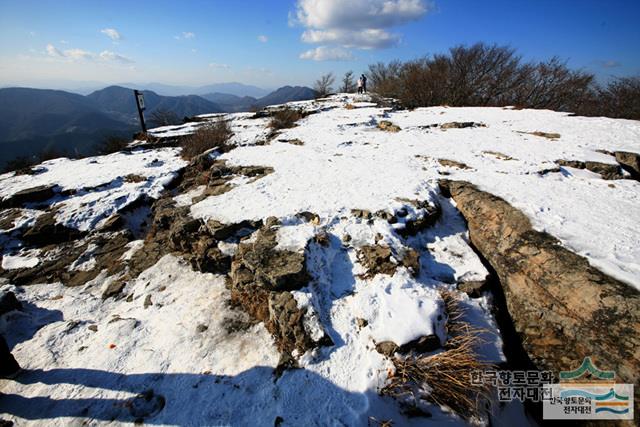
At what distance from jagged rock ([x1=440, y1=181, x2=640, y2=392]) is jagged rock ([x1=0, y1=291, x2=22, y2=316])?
7.58m

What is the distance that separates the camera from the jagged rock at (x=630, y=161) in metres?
6.05

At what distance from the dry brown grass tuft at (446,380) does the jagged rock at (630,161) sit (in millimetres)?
6524

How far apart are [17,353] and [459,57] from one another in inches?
991

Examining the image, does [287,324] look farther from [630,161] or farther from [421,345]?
[630,161]

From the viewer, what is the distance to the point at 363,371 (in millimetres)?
2980

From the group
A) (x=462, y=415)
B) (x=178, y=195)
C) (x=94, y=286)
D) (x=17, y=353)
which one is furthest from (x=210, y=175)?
(x=462, y=415)

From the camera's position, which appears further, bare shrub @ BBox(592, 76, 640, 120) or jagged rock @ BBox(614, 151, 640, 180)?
bare shrub @ BBox(592, 76, 640, 120)

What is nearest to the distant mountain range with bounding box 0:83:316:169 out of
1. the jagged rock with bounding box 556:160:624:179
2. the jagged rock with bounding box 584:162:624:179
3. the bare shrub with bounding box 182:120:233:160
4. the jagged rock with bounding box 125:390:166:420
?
the bare shrub with bounding box 182:120:233:160

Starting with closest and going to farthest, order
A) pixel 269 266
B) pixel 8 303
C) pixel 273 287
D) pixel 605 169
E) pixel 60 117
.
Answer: pixel 273 287 < pixel 269 266 < pixel 8 303 < pixel 605 169 < pixel 60 117

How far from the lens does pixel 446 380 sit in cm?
292

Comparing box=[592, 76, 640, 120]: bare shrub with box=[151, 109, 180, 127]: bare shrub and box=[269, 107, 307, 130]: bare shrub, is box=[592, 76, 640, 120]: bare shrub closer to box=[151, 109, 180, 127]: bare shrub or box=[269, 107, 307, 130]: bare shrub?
box=[269, 107, 307, 130]: bare shrub

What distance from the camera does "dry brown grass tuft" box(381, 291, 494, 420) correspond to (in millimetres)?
2826

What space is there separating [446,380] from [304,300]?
185 cm

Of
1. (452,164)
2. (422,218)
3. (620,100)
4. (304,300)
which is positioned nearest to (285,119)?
(452,164)
